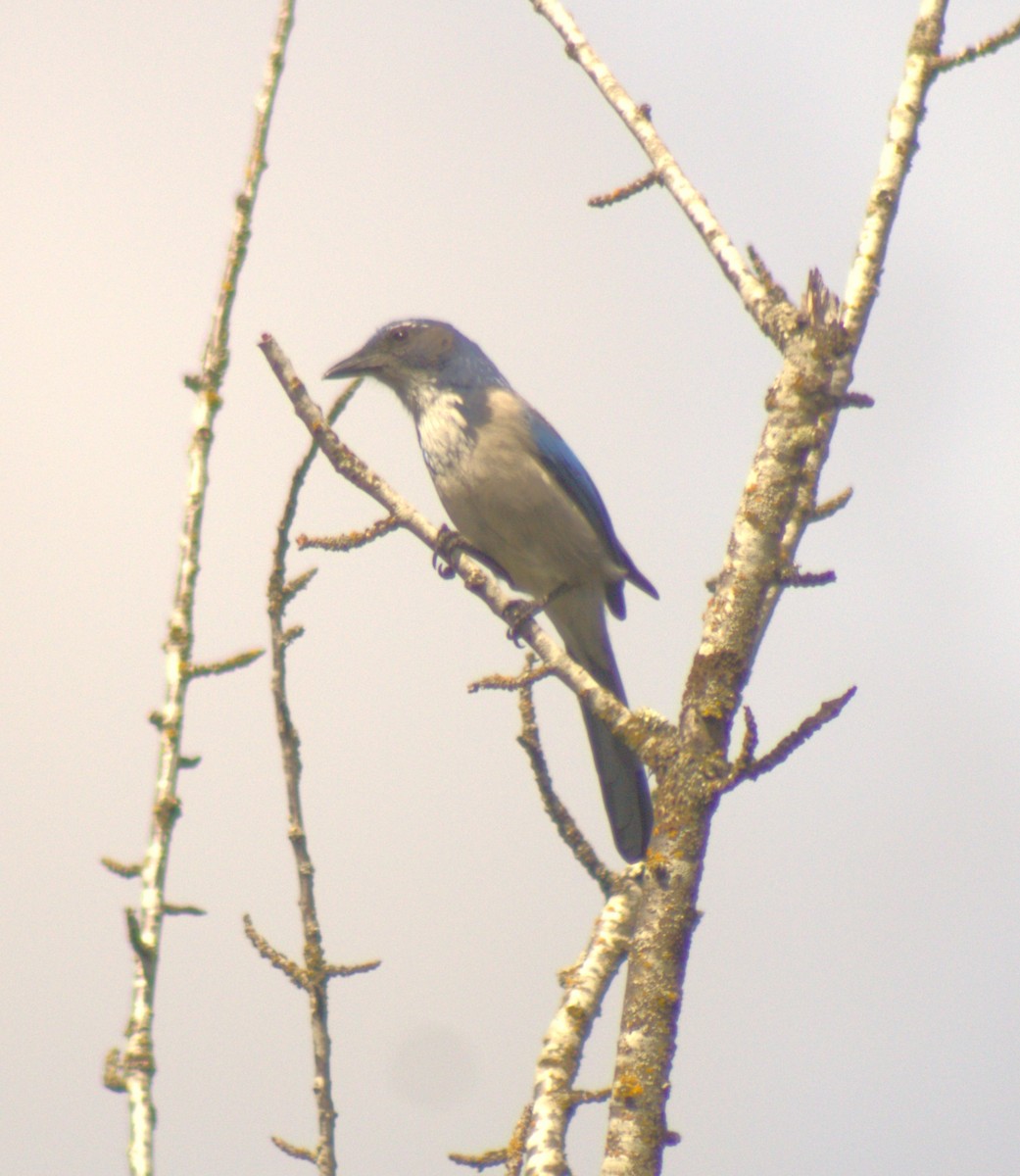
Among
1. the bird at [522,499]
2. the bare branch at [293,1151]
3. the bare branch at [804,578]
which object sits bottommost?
the bare branch at [293,1151]

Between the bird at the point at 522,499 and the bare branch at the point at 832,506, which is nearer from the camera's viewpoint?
the bare branch at the point at 832,506

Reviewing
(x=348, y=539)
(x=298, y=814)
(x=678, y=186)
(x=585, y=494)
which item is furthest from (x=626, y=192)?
(x=585, y=494)

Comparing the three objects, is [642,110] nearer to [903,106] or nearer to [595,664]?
[903,106]

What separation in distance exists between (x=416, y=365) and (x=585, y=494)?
1307 mm

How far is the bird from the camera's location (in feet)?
25.0

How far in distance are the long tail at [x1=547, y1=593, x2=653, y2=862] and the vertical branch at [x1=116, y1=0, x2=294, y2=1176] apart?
11.3 ft

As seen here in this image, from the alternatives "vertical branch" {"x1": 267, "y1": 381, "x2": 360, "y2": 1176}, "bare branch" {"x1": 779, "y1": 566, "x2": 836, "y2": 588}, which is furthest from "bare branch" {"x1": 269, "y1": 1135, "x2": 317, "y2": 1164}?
"bare branch" {"x1": 779, "y1": 566, "x2": 836, "y2": 588}

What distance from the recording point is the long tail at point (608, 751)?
24.1 feet

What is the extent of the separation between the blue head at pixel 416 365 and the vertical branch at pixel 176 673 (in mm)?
4129

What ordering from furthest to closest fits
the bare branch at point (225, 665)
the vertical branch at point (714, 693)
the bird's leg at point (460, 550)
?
the bird's leg at point (460, 550) < the bare branch at point (225, 665) < the vertical branch at point (714, 693)

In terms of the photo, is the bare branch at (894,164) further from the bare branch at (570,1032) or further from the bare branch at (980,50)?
the bare branch at (570,1032)

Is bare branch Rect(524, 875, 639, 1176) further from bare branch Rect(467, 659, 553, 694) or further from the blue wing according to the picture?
the blue wing

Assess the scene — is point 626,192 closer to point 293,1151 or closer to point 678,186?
point 678,186

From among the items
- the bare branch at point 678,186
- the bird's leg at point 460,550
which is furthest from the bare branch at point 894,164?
the bird's leg at point 460,550
